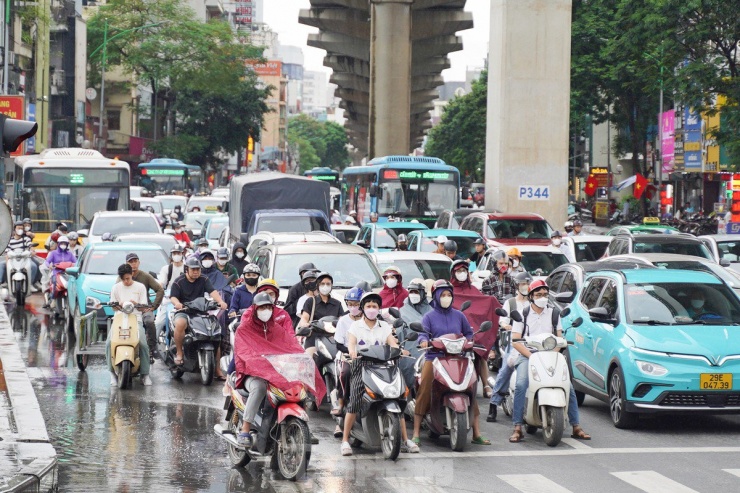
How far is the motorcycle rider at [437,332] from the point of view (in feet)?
39.8

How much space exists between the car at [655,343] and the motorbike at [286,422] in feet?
12.4

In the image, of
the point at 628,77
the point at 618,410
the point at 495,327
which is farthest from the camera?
the point at 628,77

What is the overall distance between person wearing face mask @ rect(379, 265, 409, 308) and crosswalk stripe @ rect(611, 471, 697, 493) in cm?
421

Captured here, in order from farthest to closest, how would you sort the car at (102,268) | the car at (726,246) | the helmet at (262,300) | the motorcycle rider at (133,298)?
the car at (726,246)
the car at (102,268)
the motorcycle rider at (133,298)
the helmet at (262,300)

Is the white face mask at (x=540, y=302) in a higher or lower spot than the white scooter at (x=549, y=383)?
higher

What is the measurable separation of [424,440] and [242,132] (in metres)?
81.2

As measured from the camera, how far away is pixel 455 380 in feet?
38.7

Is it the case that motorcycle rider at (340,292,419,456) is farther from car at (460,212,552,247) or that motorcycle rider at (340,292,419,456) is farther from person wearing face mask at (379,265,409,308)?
car at (460,212,552,247)

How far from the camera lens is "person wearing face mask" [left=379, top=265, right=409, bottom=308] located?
47.4ft

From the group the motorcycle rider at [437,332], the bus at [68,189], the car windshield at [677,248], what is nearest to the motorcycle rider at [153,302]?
the motorcycle rider at [437,332]

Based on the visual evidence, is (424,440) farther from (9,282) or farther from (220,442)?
(9,282)

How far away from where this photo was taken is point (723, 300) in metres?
14.0

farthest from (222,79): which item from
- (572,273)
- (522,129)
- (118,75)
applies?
(572,273)

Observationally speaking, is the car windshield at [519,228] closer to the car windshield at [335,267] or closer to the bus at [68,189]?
the car windshield at [335,267]
